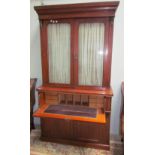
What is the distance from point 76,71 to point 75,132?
87 cm

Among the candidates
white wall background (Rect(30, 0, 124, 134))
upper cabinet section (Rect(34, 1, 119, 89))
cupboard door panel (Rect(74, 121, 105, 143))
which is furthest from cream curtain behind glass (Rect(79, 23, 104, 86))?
cupboard door panel (Rect(74, 121, 105, 143))

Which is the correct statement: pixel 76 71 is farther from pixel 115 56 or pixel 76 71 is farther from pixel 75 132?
pixel 75 132

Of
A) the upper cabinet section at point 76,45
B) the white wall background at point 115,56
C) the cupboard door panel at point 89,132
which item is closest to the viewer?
the upper cabinet section at point 76,45

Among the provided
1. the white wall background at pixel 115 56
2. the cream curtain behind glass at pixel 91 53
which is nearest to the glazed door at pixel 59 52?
the cream curtain behind glass at pixel 91 53

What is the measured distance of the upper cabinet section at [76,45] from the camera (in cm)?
186

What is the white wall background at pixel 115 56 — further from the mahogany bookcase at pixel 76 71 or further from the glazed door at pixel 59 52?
the glazed door at pixel 59 52

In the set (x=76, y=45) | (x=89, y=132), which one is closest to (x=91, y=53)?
(x=76, y=45)

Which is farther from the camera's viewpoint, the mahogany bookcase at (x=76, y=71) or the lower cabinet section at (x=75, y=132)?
the lower cabinet section at (x=75, y=132)

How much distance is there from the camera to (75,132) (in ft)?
6.72
